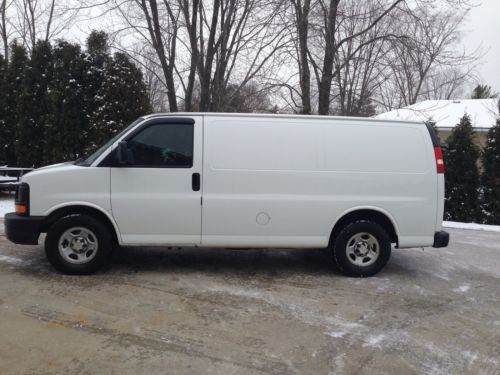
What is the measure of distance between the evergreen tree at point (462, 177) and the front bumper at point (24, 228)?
34.2ft

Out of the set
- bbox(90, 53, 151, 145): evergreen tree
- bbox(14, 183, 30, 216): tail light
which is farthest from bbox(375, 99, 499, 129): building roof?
bbox(14, 183, 30, 216): tail light

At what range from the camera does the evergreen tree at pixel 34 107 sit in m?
13.1

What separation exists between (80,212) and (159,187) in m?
1.03

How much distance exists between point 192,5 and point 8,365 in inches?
460

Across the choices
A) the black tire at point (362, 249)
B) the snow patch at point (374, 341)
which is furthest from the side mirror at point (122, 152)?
the snow patch at point (374, 341)

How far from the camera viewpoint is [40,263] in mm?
6266

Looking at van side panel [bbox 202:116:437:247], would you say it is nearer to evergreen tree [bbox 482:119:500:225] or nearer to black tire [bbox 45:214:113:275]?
black tire [bbox 45:214:113:275]

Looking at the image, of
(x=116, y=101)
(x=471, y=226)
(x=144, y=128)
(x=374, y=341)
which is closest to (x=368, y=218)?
(x=374, y=341)

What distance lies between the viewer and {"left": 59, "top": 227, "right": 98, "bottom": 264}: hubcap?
5695 millimetres

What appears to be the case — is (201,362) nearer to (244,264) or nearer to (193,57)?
(244,264)

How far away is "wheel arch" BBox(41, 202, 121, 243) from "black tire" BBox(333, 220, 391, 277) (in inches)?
110

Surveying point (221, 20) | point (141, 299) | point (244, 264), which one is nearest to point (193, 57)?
point (221, 20)

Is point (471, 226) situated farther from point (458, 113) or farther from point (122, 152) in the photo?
point (458, 113)

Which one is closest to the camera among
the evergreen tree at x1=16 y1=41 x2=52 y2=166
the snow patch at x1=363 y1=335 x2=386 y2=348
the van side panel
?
the snow patch at x1=363 y1=335 x2=386 y2=348
